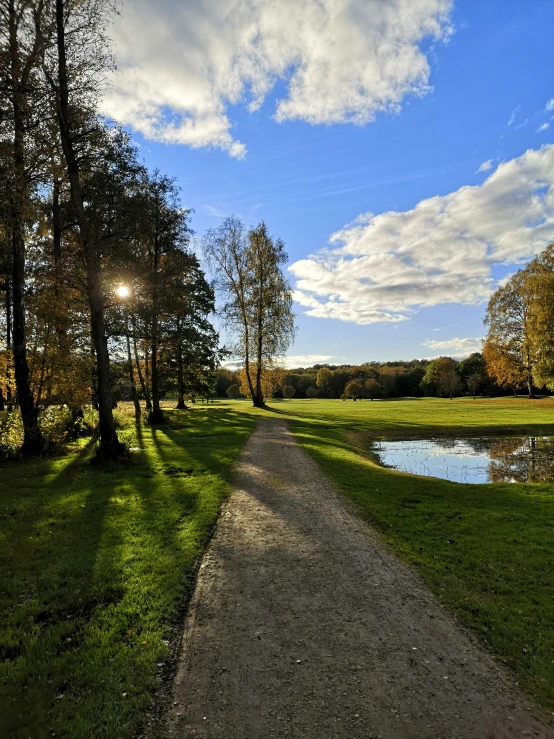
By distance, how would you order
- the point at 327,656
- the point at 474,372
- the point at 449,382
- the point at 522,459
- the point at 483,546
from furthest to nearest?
the point at 474,372
the point at 449,382
the point at 522,459
the point at 483,546
the point at 327,656

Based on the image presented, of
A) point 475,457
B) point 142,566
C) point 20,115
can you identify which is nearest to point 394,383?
point 475,457

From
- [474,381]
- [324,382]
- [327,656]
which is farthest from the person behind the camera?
[324,382]

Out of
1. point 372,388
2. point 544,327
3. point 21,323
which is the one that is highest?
point 544,327

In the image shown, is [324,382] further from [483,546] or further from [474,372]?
[483,546]

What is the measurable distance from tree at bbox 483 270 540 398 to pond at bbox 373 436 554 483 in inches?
1025

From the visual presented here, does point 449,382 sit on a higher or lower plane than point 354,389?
higher

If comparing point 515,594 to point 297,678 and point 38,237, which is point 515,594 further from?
point 38,237

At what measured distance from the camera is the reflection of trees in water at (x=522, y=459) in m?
12.7

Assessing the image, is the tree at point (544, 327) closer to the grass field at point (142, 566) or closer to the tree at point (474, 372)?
the grass field at point (142, 566)

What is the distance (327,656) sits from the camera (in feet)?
12.7

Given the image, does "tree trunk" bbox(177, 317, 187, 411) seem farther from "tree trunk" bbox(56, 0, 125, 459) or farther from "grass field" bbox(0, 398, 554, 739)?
"grass field" bbox(0, 398, 554, 739)

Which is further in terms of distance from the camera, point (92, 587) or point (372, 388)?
point (372, 388)

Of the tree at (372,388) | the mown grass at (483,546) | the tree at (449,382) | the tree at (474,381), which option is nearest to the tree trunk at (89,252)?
the mown grass at (483,546)

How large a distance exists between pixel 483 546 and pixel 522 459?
1050cm
